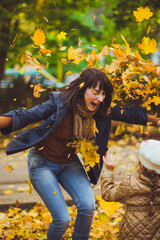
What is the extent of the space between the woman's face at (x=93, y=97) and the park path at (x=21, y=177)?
816 millimetres

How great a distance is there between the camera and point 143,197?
2486 mm

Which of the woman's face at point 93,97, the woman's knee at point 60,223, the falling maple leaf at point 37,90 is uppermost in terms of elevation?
the woman's face at point 93,97

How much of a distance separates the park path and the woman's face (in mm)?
816

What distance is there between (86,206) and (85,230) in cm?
21

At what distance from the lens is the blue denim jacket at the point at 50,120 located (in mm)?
2482

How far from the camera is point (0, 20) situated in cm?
597

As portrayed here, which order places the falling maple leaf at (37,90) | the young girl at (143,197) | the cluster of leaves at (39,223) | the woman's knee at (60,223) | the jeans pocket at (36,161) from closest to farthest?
1. the young girl at (143,197)
2. the woman's knee at (60,223)
3. the jeans pocket at (36,161)
4. the falling maple leaf at (37,90)
5. the cluster of leaves at (39,223)

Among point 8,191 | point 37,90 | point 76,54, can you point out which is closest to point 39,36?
point 76,54

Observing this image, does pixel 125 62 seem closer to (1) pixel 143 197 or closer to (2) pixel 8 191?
(1) pixel 143 197

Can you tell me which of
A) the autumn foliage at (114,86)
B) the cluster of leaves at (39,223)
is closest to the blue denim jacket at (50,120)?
the autumn foliage at (114,86)

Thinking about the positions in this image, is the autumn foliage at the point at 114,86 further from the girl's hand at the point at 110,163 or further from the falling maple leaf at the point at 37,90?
the girl's hand at the point at 110,163

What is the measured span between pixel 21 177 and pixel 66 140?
3251 millimetres

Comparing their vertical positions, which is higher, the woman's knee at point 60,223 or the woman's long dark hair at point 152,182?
the woman's long dark hair at point 152,182

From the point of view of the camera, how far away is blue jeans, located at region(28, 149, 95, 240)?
8.68 feet
